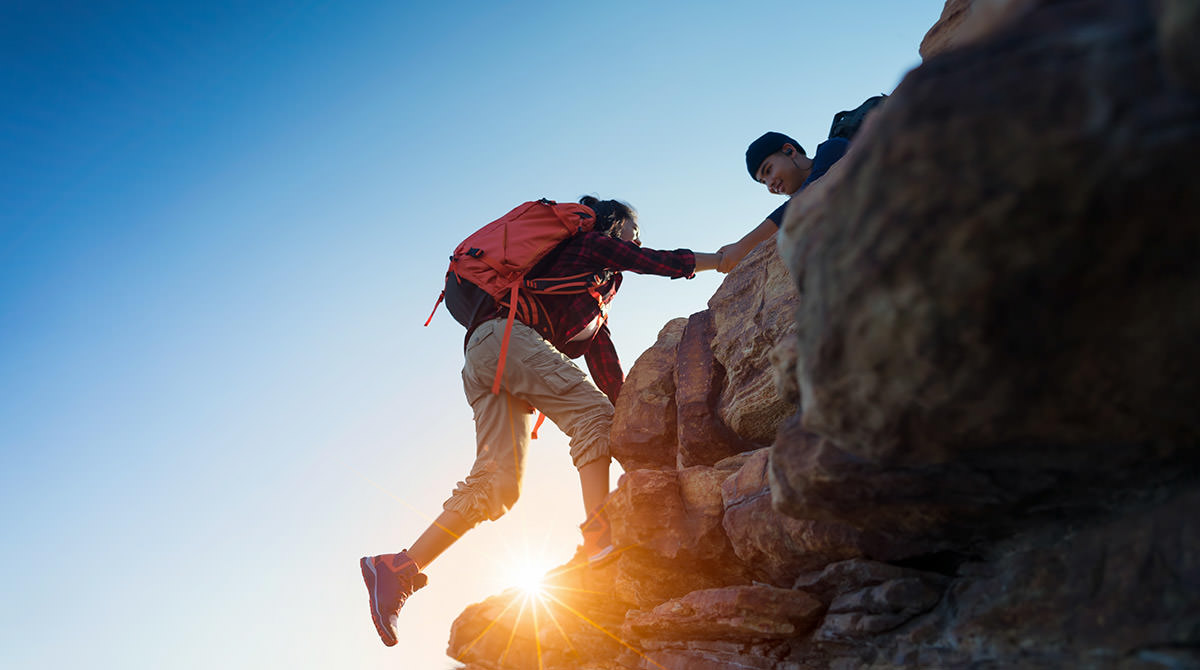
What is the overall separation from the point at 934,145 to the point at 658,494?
431cm

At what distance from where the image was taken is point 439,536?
6.72 meters

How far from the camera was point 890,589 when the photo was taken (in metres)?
3.89

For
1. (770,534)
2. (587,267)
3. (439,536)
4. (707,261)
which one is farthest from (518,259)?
(770,534)

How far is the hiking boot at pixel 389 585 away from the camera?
630cm

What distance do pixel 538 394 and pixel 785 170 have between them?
11.6 feet

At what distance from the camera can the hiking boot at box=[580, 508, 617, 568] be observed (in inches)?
251

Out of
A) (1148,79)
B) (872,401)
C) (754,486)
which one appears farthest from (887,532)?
(1148,79)

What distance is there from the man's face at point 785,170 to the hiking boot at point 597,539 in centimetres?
390

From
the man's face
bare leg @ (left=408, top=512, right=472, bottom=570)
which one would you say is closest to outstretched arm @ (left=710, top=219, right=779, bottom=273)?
the man's face

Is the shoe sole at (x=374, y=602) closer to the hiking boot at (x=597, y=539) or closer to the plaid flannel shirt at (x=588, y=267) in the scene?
the hiking boot at (x=597, y=539)

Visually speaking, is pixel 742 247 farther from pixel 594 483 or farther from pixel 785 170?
pixel 594 483

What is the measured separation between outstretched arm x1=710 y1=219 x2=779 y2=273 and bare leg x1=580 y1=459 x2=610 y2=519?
2.39 meters

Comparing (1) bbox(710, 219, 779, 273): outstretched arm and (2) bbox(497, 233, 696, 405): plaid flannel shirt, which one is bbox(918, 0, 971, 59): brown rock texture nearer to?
(1) bbox(710, 219, 779, 273): outstretched arm

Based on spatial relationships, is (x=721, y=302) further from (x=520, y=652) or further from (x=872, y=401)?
(x=872, y=401)
